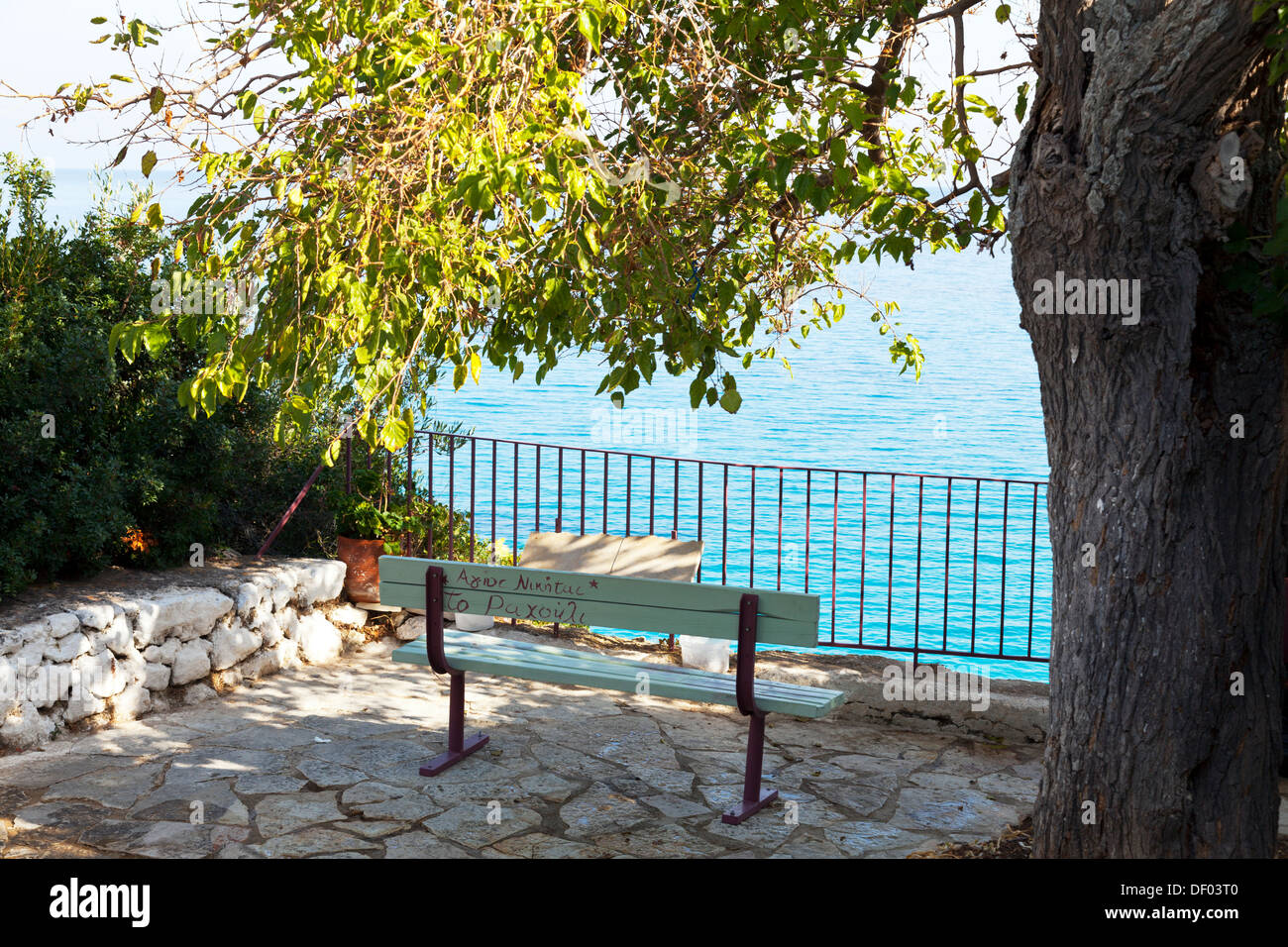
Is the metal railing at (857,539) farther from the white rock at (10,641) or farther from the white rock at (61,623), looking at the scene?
the white rock at (10,641)

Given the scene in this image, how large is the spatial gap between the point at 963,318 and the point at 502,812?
52134 mm

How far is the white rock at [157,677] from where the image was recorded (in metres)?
6.06

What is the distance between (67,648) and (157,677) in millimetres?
539

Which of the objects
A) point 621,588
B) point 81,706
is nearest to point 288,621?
point 81,706

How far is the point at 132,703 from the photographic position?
5.96m

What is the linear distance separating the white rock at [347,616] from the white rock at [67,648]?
1743 mm

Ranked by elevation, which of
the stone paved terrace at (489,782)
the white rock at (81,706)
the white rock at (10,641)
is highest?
the white rock at (10,641)

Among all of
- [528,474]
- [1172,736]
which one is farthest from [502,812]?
[528,474]

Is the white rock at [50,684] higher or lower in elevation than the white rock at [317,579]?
lower

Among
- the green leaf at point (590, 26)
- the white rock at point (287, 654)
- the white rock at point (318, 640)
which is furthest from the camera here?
the white rock at point (318, 640)

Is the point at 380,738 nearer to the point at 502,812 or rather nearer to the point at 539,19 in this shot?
the point at 502,812

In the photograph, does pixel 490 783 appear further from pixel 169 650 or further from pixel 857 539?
pixel 857 539

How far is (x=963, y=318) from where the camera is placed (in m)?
54.0

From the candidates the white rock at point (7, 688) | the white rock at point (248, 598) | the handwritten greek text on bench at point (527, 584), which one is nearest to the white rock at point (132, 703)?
the white rock at point (7, 688)
